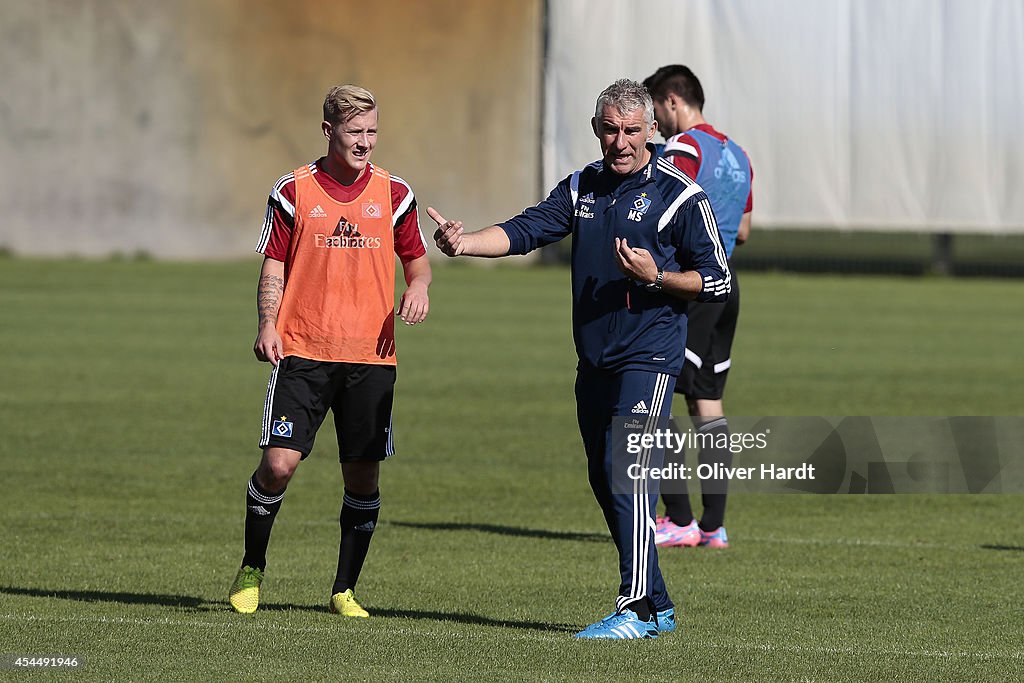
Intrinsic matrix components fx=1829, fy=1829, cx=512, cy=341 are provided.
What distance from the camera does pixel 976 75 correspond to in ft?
114

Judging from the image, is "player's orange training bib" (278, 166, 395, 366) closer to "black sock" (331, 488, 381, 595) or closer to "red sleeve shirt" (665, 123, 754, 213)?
"black sock" (331, 488, 381, 595)

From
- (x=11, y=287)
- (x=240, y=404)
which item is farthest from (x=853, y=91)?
(x=240, y=404)

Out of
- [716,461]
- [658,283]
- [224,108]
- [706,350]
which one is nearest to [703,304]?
[706,350]

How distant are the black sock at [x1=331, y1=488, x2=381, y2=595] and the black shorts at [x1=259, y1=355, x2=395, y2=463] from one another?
0.26m

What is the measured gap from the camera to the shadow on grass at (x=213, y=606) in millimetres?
7664

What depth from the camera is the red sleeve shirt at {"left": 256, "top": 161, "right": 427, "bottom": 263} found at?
7676 mm

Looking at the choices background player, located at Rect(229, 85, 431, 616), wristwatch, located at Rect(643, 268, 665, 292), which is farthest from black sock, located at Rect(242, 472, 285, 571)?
wristwatch, located at Rect(643, 268, 665, 292)

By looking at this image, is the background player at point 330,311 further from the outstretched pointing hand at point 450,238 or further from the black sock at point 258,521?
the outstretched pointing hand at point 450,238

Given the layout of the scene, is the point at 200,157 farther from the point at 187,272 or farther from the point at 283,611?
the point at 283,611

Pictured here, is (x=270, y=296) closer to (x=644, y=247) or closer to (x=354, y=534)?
(x=354, y=534)

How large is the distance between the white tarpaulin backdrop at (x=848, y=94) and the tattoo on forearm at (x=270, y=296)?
92.3 feet
